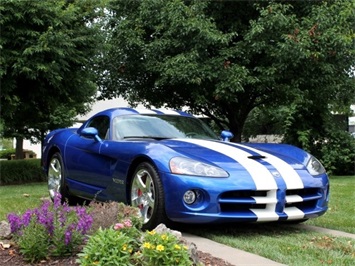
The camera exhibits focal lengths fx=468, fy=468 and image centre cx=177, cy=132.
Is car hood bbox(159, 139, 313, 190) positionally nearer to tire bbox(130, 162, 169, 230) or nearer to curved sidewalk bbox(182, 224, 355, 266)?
tire bbox(130, 162, 169, 230)

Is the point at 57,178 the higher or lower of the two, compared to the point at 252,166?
lower

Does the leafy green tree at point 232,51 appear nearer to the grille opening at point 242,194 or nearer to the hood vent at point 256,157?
the hood vent at point 256,157

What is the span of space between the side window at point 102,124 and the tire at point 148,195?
1126 millimetres

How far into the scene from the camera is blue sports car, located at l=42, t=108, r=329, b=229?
439 cm

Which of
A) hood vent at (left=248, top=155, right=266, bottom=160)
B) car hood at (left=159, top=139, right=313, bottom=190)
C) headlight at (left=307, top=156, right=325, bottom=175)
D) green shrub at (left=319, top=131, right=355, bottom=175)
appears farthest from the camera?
green shrub at (left=319, top=131, right=355, bottom=175)

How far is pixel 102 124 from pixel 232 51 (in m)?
5.71

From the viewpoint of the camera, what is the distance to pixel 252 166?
4.63 meters

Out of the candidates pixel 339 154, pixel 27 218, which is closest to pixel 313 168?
pixel 27 218

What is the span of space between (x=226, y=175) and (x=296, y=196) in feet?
2.68

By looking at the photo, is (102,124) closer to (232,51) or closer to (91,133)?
(91,133)

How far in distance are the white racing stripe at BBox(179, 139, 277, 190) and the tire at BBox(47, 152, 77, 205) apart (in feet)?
7.37

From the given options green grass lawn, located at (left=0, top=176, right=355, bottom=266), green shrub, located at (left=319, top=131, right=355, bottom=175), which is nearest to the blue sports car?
green grass lawn, located at (left=0, top=176, right=355, bottom=266)

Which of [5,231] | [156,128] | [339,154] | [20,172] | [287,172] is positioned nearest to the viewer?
[5,231]

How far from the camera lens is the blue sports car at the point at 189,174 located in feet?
14.4
